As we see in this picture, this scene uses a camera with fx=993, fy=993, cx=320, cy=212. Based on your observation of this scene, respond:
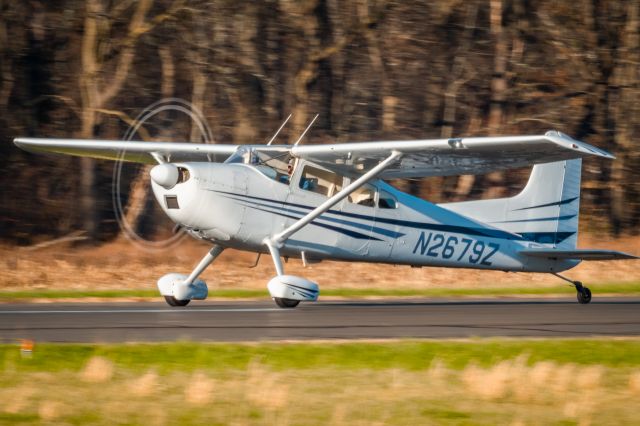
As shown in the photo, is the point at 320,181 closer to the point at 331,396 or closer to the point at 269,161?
the point at 269,161

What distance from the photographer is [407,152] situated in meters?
14.6

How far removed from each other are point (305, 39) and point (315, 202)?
12383 mm

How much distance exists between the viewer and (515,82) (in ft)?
93.9

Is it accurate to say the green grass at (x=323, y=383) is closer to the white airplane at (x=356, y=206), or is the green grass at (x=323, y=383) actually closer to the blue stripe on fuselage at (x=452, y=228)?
the white airplane at (x=356, y=206)

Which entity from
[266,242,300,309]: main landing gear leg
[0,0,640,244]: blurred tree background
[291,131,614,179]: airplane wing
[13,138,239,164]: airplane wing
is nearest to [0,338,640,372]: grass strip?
[291,131,614,179]: airplane wing

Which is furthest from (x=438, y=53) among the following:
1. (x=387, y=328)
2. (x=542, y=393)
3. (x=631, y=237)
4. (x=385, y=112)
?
(x=542, y=393)

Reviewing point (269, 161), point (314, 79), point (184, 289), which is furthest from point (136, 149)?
point (314, 79)

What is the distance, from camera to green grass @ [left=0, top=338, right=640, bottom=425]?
7012 millimetres

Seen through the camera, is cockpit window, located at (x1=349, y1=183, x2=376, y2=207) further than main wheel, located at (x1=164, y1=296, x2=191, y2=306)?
Yes

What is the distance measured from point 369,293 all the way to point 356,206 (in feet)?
13.0

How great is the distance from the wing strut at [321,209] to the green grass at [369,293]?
343cm

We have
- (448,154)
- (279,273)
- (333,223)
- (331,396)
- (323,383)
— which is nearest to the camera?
(331,396)

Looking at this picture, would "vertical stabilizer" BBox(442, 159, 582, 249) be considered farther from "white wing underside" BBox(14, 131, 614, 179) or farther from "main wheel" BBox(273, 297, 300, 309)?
"main wheel" BBox(273, 297, 300, 309)

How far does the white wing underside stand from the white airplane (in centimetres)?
2
